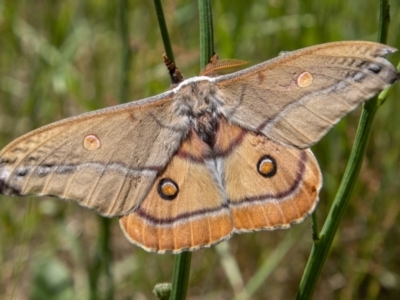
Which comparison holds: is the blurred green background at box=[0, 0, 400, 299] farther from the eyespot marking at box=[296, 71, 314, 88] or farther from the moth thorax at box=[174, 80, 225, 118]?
the eyespot marking at box=[296, 71, 314, 88]

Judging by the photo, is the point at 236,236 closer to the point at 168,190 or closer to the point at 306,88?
the point at 168,190

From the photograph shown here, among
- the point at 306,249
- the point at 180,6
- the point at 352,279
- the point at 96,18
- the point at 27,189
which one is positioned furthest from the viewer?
the point at 96,18

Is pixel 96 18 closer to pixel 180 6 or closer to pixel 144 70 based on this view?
pixel 180 6

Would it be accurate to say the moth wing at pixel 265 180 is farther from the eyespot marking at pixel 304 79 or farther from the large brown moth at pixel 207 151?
the eyespot marking at pixel 304 79

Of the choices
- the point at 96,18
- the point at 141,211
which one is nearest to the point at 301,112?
the point at 141,211

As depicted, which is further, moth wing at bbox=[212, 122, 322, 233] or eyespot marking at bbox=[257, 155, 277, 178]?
eyespot marking at bbox=[257, 155, 277, 178]

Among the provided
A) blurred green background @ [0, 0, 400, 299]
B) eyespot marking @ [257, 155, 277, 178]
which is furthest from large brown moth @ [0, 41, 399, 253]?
blurred green background @ [0, 0, 400, 299]

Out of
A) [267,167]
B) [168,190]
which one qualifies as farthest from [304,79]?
[168,190]
